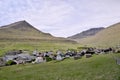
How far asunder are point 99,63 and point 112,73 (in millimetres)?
9240

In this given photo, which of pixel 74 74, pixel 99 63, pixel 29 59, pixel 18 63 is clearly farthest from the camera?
pixel 29 59

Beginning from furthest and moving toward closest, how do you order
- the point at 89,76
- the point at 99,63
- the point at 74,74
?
the point at 99,63, the point at 74,74, the point at 89,76

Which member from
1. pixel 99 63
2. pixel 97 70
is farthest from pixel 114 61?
pixel 97 70

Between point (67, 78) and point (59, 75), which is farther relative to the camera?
point (59, 75)

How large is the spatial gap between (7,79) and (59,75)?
27.2 feet

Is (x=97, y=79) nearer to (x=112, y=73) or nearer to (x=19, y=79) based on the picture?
(x=112, y=73)

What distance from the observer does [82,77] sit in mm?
34281

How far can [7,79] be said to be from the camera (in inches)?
1519

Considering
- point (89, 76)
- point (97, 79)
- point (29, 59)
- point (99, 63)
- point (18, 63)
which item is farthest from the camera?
point (29, 59)

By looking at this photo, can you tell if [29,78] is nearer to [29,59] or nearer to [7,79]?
[7,79]

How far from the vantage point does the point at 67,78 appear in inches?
1362

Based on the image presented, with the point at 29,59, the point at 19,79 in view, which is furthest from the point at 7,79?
the point at 29,59

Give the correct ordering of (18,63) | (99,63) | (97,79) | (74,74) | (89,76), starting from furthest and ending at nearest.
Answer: (18,63) → (99,63) → (74,74) → (89,76) → (97,79)

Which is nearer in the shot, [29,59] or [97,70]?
[97,70]
